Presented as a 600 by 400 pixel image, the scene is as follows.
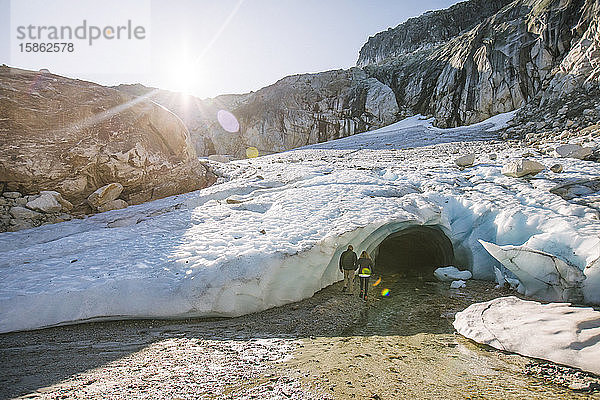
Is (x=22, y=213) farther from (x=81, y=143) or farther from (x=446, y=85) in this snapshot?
(x=446, y=85)

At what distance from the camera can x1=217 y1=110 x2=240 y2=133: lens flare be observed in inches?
1615

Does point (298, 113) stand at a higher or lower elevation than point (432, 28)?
lower

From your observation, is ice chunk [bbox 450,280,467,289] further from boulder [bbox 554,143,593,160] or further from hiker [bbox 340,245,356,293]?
boulder [bbox 554,143,593,160]

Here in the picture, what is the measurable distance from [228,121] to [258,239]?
38.3 metres

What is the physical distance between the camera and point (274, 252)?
5.64 m

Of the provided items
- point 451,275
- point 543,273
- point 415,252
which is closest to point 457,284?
point 451,275

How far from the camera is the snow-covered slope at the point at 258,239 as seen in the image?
15.8 ft

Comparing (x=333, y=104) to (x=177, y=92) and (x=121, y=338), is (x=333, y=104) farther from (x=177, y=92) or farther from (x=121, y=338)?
(x=121, y=338)

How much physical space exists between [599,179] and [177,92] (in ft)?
161

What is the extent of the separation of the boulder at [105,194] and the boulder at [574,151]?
15371 millimetres

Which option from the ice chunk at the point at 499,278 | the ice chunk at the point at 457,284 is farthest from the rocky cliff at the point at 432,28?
the ice chunk at the point at 457,284

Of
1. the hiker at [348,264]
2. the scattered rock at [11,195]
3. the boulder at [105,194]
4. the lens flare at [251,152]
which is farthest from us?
the lens flare at [251,152]

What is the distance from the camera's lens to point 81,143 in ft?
33.0

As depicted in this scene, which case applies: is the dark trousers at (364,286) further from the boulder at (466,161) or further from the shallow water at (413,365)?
the boulder at (466,161)
